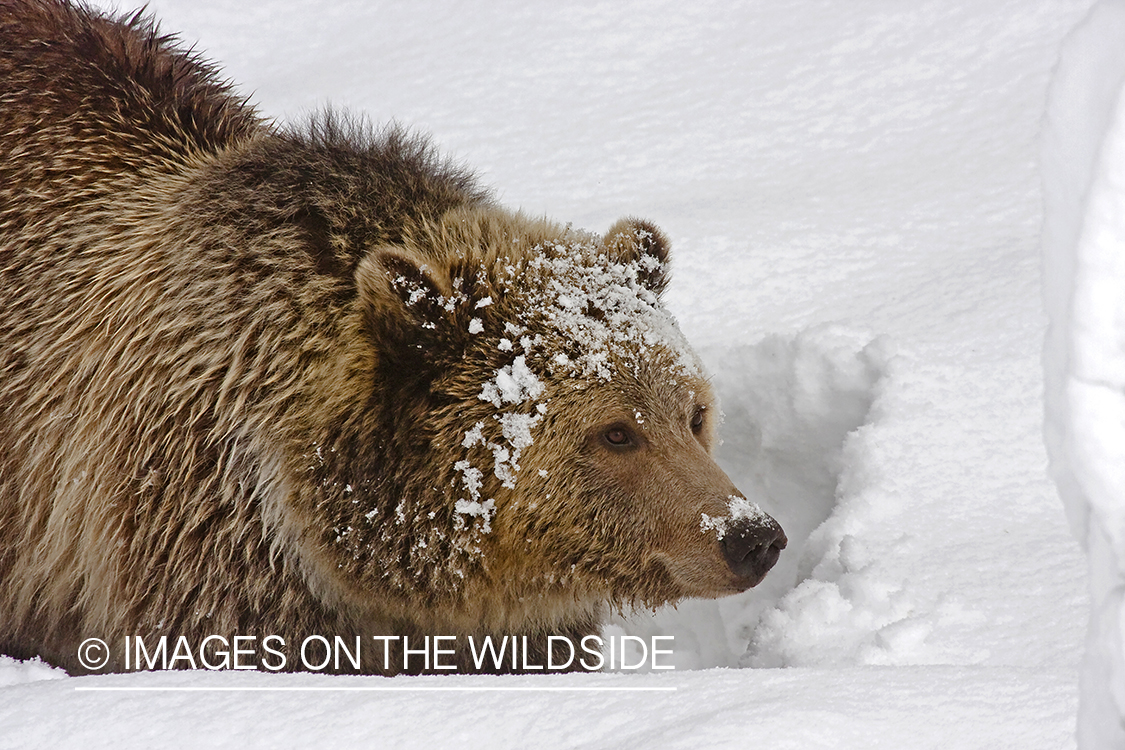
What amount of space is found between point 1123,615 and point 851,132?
218 inches

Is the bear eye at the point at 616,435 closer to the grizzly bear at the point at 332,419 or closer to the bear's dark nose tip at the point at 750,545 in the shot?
the grizzly bear at the point at 332,419

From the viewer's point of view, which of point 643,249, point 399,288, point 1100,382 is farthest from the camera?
point 643,249

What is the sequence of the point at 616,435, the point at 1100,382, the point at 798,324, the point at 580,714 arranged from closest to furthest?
the point at 1100,382 < the point at 580,714 < the point at 616,435 < the point at 798,324

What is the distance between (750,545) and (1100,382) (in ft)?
5.55

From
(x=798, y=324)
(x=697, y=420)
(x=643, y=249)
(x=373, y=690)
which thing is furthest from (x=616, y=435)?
(x=798, y=324)

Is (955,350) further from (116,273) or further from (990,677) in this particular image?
(116,273)

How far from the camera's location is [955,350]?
4.30 m

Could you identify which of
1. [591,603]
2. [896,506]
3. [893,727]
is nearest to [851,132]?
[896,506]

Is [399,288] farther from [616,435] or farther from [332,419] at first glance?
[616,435]

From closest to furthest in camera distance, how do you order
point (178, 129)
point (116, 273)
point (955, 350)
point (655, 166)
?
point (116, 273), point (178, 129), point (955, 350), point (655, 166)

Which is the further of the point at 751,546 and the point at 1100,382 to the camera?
the point at 751,546

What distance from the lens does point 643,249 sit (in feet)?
11.2

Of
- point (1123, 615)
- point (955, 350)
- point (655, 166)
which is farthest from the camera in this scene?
point (655, 166)

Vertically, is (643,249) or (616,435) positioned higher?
(643,249)
